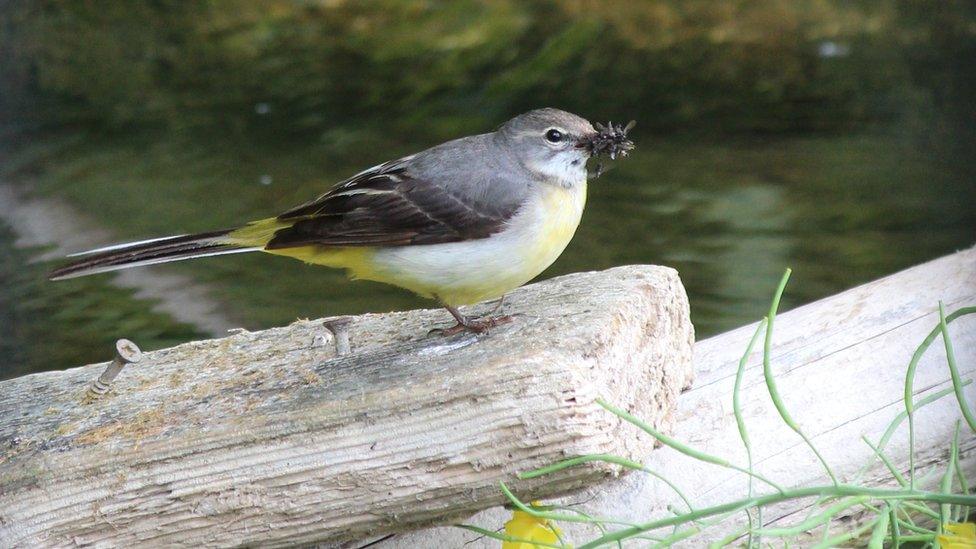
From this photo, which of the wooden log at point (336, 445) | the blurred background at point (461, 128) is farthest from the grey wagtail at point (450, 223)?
the blurred background at point (461, 128)

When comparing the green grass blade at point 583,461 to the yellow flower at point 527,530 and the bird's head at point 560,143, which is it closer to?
the yellow flower at point 527,530

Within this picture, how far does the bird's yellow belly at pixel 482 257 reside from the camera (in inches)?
171

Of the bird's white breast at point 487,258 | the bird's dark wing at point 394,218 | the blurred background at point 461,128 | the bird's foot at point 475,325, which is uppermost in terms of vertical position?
the bird's dark wing at point 394,218

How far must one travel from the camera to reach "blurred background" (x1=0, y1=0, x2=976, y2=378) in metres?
8.12

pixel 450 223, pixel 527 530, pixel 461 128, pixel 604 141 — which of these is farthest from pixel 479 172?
pixel 461 128

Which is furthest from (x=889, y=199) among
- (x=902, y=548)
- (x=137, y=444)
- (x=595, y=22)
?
(x=137, y=444)

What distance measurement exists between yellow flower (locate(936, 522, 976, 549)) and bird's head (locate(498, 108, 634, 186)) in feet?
6.55

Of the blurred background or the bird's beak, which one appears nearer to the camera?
the bird's beak

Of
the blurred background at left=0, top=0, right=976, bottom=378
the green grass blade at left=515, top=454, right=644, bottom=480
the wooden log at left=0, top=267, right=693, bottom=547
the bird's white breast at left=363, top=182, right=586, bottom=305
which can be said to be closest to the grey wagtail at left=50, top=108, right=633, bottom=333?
the bird's white breast at left=363, top=182, right=586, bottom=305

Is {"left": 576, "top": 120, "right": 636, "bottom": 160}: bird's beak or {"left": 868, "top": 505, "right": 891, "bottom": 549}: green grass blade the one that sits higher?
{"left": 576, "top": 120, "right": 636, "bottom": 160}: bird's beak

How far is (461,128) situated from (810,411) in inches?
217

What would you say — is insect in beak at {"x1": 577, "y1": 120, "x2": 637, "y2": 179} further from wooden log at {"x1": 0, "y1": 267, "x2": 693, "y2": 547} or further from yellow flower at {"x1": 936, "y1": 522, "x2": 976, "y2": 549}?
yellow flower at {"x1": 936, "y1": 522, "x2": 976, "y2": 549}

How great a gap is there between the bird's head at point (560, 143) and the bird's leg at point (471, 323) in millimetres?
642

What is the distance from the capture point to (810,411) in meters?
4.53
